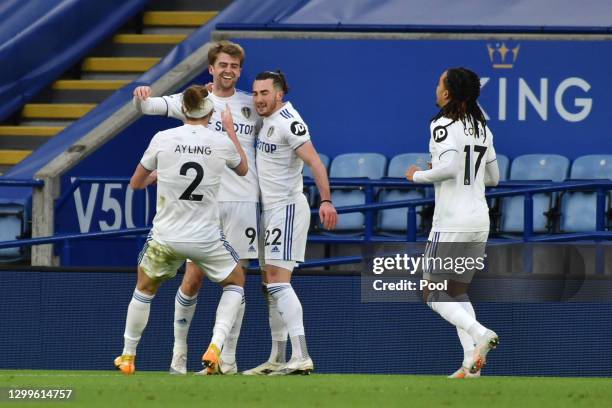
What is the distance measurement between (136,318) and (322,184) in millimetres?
1370

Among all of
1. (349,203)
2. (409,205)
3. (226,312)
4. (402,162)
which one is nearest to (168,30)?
(402,162)

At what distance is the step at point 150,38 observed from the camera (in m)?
18.6

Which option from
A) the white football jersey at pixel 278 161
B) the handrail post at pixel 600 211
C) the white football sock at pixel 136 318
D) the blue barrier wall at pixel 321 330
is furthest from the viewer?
the handrail post at pixel 600 211

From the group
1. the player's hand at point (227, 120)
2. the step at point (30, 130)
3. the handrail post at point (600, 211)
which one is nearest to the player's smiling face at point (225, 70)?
the player's hand at point (227, 120)

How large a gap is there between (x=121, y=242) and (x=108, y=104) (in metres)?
2.36

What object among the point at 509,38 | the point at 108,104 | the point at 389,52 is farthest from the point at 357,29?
the point at 108,104

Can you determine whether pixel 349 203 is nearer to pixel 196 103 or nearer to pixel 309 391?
pixel 196 103

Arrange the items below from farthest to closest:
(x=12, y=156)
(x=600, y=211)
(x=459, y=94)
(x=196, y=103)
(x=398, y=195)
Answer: (x=12, y=156) → (x=398, y=195) → (x=600, y=211) → (x=459, y=94) → (x=196, y=103)

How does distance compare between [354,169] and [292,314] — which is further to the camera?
[354,169]

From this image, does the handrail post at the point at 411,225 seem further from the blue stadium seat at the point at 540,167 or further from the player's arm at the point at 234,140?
the blue stadium seat at the point at 540,167

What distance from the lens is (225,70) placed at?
37.1 ft

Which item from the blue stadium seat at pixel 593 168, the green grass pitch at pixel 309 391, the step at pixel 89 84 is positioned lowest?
the green grass pitch at pixel 309 391

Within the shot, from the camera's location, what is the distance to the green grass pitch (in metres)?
9.30

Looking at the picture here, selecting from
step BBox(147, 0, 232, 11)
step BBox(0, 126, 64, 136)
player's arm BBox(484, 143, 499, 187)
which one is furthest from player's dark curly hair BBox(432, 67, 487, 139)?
step BBox(147, 0, 232, 11)
